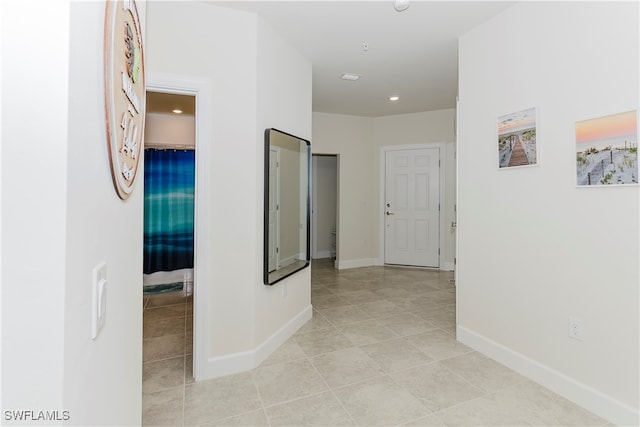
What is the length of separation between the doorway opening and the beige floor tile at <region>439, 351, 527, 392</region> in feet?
14.7

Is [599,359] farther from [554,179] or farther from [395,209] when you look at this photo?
[395,209]

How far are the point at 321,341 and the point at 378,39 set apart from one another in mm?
2686

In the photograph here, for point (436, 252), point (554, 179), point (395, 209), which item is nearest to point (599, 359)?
point (554, 179)

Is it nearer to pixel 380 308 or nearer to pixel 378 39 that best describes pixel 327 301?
pixel 380 308

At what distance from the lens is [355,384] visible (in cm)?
212

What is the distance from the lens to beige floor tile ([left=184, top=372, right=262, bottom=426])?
5.98 feet

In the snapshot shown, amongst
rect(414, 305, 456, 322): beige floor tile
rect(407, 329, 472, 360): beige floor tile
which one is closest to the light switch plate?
rect(407, 329, 472, 360): beige floor tile

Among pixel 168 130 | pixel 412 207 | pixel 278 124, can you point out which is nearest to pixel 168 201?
pixel 168 130

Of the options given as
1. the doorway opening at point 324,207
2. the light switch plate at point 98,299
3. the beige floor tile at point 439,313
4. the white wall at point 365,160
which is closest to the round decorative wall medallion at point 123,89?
the light switch plate at point 98,299

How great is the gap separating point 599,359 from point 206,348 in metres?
2.41

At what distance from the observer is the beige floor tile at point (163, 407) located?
1.77 m

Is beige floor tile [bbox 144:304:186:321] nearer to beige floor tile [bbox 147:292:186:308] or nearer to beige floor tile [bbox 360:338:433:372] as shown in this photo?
beige floor tile [bbox 147:292:186:308]

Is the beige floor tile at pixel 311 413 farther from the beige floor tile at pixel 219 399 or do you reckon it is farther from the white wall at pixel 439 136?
the white wall at pixel 439 136

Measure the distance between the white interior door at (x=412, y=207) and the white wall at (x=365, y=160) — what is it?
0.55 ft
